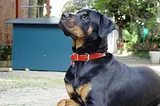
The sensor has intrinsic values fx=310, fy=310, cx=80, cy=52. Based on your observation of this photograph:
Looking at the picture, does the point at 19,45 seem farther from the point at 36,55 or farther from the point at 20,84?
the point at 20,84

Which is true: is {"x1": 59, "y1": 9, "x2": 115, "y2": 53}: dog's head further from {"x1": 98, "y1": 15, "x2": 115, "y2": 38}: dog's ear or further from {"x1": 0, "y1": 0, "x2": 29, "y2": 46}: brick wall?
{"x1": 0, "y1": 0, "x2": 29, "y2": 46}: brick wall

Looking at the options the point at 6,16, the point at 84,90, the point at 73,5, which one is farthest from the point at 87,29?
the point at 73,5

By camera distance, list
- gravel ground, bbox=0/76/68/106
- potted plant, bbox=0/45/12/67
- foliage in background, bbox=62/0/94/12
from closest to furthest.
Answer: gravel ground, bbox=0/76/68/106 < potted plant, bbox=0/45/12/67 < foliage in background, bbox=62/0/94/12

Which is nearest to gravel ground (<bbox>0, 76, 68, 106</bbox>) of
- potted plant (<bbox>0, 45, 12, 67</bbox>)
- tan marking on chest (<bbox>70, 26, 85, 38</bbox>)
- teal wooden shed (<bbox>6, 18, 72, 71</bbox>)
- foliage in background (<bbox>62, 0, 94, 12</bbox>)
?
tan marking on chest (<bbox>70, 26, 85, 38</bbox>)

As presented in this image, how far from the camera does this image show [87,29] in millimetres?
2385

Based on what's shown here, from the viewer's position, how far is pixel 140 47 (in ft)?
64.1

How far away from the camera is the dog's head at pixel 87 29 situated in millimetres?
2357

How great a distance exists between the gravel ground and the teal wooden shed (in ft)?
5.76

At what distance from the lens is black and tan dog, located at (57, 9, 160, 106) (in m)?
2.35

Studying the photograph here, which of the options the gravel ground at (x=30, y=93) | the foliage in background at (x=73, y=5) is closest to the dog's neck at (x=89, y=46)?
the gravel ground at (x=30, y=93)

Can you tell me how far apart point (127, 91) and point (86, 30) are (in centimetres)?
64

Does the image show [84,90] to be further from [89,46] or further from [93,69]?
[89,46]

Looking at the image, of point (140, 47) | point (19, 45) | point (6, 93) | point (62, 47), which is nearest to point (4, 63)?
point (19, 45)

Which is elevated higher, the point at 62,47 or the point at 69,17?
the point at 69,17
